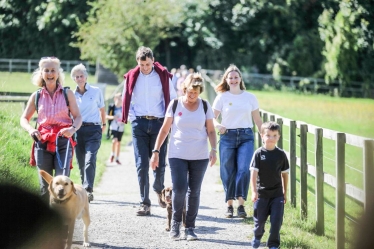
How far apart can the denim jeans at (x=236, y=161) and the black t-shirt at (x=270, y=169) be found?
2419mm

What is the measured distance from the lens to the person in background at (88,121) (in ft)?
36.0

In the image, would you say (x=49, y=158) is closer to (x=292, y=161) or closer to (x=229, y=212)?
(x=229, y=212)

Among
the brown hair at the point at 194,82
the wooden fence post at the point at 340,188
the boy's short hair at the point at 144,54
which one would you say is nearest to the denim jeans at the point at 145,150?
the boy's short hair at the point at 144,54

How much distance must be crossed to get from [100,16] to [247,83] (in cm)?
1852

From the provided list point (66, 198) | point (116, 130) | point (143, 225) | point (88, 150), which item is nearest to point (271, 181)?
point (66, 198)

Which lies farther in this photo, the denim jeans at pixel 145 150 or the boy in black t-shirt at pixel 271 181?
the denim jeans at pixel 145 150

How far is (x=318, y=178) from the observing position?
29.2 feet

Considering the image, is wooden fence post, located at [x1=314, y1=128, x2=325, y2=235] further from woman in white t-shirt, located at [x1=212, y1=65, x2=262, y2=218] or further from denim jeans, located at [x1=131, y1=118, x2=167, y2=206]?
denim jeans, located at [x1=131, y1=118, x2=167, y2=206]

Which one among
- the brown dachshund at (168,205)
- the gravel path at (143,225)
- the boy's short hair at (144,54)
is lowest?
the gravel path at (143,225)

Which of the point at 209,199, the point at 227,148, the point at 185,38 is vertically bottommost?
the point at 209,199

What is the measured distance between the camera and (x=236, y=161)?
1042 cm

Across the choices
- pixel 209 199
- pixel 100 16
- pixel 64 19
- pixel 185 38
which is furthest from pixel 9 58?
pixel 209 199

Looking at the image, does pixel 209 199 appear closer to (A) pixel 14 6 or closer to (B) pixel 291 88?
(A) pixel 14 6

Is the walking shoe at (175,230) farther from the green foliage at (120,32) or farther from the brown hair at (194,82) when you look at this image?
the green foliage at (120,32)
